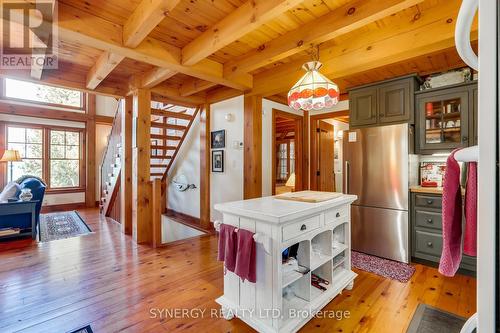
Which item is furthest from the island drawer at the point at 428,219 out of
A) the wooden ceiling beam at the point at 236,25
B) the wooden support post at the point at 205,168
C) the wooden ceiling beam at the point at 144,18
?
the wooden ceiling beam at the point at 144,18

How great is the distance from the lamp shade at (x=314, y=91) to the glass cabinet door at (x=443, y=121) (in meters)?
1.65

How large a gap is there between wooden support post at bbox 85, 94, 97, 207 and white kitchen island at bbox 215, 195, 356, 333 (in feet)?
20.1

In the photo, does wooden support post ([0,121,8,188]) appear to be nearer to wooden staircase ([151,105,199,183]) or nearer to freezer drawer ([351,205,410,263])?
wooden staircase ([151,105,199,183])

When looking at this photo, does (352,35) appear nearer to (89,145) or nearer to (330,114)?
(330,114)

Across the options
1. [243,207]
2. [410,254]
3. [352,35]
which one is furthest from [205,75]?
[410,254]

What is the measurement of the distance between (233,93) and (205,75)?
3.30 ft

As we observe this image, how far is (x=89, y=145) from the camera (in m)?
6.47

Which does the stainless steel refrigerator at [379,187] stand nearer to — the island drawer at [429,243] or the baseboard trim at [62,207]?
the island drawer at [429,243]

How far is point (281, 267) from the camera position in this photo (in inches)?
62.5

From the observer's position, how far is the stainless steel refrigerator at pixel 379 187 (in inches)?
114

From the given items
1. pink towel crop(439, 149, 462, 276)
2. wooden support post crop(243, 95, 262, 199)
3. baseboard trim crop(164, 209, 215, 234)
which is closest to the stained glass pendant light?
pink towel crop(439, 149, 462, 276)

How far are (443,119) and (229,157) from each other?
298 cm

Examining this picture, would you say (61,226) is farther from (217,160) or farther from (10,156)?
(217,160)

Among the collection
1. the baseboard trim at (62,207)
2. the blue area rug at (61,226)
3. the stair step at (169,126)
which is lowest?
the blue area rug at (61,226)
